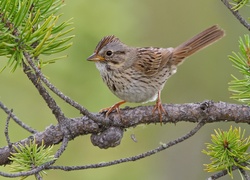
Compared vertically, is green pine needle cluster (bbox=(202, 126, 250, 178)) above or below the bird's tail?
below

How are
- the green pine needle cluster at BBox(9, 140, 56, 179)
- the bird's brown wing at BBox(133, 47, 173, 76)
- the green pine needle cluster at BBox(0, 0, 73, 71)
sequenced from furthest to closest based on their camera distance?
the bird's brown wing at BBox(133, 47, 173, 76), the green pine needle cluster at BBox(9, 140, 56, 179), the green pine needle cluster at BBox(0, 0, 73, 71)

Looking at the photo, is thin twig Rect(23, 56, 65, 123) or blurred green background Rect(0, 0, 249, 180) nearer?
thin twig Rect(23, 56, 65, 123)

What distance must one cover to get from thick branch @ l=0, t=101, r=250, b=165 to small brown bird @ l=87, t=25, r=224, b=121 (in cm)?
92

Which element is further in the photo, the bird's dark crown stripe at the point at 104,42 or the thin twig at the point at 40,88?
the bird's dark crown stripe at the point at 104,42

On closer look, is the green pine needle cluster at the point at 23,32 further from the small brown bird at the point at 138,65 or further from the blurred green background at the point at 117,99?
the small brown bird at the point at 138,65

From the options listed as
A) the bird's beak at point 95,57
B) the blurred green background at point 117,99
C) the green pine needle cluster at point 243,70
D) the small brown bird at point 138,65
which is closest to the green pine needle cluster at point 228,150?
the green pine needle cluster at point 243,70

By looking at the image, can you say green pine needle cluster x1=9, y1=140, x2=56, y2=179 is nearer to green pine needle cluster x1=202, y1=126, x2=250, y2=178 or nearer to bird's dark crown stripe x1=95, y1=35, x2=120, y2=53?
green pine needle cluster x1=202, y1=126, x2=250, y2=178

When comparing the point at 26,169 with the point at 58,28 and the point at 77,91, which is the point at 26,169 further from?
the point at 77,91

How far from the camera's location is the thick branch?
3.88 m

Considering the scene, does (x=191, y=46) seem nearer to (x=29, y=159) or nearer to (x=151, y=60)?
(x=151, y=60)

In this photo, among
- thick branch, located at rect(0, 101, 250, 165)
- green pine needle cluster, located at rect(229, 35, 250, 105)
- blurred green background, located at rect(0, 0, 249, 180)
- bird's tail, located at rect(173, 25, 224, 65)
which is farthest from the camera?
blurred green background, located at rect(0, 0, 249, 180)

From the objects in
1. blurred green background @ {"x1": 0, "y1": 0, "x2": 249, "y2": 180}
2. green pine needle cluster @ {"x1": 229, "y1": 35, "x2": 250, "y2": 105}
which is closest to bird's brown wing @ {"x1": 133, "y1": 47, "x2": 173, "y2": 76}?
blurred green background @ {"x1": 0, "y1": 0, "x2": 249, "y2": 180}

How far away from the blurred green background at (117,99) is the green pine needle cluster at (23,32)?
1.24 m

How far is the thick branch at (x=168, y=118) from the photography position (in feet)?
12.7
